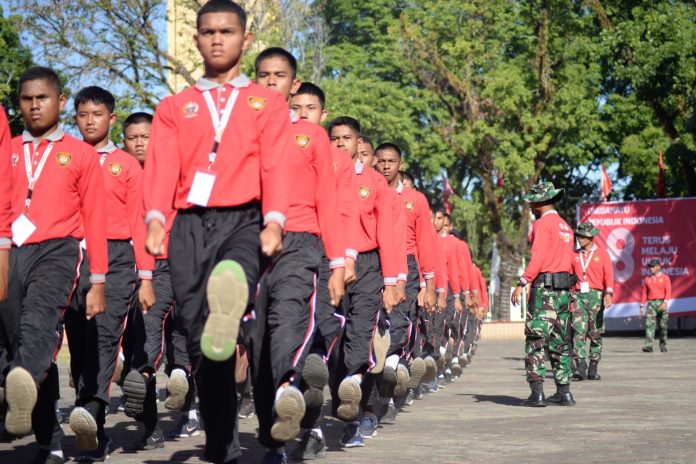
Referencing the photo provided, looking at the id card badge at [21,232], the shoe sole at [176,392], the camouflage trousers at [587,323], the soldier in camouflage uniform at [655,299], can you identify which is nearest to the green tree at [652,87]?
the soldier in camouflage uniform at [655,299]

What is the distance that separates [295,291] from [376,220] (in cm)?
367

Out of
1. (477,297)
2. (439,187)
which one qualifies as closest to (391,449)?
(477,297)

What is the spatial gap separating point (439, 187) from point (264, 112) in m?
51.2

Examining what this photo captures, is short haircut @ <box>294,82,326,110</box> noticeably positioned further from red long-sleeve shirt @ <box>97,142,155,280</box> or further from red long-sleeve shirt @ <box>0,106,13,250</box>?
red long-sleeve shirt @ <box>0,106,13,250</box>

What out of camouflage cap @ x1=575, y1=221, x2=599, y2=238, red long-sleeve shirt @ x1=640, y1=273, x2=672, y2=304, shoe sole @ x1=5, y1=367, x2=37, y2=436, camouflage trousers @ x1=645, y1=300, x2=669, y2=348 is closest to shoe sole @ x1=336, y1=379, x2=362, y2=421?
shoe sole @ x1=5, y1=367, x2=37, y2=436

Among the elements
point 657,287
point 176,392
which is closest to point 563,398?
point 176,392

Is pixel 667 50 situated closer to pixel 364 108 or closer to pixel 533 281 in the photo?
pixel 364 108

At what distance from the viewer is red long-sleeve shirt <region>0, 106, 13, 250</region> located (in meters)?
7.70

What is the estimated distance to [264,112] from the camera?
23.8ft

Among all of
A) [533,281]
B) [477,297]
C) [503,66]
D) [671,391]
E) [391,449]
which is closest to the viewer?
[391,449]

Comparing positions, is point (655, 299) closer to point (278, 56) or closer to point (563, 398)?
point (563, 398)

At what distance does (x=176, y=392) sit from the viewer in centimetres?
1067

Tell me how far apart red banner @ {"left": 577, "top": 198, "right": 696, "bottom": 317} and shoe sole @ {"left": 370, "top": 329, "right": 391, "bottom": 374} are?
27.0m

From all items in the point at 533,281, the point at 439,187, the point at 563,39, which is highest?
the point at 563,39
